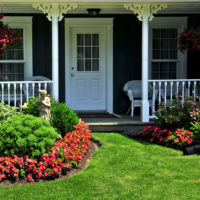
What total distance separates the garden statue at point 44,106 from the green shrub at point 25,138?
38.3 inches

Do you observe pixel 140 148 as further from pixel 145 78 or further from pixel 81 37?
pixel 81 37

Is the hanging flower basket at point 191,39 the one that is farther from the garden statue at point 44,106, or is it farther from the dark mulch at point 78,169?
A: the garden statue at point 44,106

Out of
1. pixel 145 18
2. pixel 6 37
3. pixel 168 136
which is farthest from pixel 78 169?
pixel 145 18

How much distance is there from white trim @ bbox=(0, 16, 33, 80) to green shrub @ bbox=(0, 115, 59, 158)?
13.4 feet

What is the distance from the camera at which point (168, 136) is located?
7.09 meters

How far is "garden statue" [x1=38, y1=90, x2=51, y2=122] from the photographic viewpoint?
651cm

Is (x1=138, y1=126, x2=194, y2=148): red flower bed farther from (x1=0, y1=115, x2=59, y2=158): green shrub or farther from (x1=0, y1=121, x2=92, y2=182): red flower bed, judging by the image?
(x1=0, y1=115, x2=59, y2=158): green shrub

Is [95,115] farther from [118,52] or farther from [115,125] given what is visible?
[118,52]

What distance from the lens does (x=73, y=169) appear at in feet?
18.5

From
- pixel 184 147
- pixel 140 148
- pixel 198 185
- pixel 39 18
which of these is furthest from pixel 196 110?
pixel 39 18

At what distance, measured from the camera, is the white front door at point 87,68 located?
9.82m

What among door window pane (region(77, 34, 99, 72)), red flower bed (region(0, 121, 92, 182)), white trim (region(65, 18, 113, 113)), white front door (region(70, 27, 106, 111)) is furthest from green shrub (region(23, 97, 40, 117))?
door window pane (region(77, 34, 99, 72))

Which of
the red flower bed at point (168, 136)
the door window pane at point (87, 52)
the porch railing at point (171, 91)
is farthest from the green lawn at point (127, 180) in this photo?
the door window pane at point (87, 52)

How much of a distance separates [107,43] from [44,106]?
12.4ft
